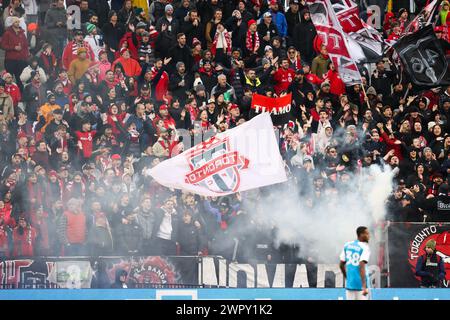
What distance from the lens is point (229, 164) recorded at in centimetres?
1852

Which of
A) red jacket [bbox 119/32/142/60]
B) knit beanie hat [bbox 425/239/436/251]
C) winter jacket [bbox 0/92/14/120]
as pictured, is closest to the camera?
knit beanie hat [bbox 425/239/436/251]

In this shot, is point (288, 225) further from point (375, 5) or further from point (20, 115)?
point (375, 5)

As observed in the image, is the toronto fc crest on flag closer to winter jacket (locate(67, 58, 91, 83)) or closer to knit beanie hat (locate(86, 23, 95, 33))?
winter jacket (locate(67, 58, 91, 83))

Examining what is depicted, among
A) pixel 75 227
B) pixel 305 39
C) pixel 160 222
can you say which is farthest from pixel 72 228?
pixel 305 39

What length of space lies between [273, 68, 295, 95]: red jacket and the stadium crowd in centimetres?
3

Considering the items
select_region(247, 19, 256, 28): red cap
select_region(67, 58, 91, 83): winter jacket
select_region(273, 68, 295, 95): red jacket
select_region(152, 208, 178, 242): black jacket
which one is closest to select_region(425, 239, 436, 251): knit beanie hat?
select_region(152, 208, 178, 242): black jacket

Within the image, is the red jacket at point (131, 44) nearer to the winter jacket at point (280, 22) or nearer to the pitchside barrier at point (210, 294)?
the winter jacket at point (280, 22)

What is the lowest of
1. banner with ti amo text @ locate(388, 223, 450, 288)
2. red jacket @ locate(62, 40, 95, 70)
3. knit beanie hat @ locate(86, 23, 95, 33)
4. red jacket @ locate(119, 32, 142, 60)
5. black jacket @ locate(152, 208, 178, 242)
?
banner with ti amo text @ locate(388, 223, 450, 288)

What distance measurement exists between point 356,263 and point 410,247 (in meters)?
3.75

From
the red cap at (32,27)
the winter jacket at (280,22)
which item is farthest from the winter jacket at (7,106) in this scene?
the winter jacket at (280,22)

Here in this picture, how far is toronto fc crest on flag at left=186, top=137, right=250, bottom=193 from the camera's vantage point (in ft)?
60.2

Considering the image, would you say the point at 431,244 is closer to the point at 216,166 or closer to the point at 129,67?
the point at 216,166

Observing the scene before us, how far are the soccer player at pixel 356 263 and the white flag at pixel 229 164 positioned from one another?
381 centimetres

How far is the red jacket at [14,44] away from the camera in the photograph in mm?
21688
